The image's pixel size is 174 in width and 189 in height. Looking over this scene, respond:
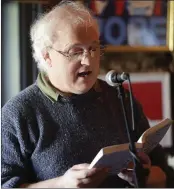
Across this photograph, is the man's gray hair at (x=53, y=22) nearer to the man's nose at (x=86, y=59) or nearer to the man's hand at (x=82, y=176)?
the man's nose at (x=86, y=59)

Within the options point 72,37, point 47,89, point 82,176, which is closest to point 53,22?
point 72,37

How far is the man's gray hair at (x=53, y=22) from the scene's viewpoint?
93 cm

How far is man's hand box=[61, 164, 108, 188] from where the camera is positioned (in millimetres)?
837

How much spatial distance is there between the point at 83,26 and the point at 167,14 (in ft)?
1.72

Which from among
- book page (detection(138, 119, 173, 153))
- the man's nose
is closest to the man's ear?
the man's nose

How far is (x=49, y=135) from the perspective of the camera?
3.04ft

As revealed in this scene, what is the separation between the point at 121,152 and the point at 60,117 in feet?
0.75

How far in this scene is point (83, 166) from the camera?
2.81 feet

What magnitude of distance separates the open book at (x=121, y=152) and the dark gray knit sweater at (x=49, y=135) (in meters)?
0.10

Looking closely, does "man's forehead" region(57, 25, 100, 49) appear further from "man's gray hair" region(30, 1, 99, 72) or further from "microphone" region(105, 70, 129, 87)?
"microphone" region(105, 70, 129, 87)

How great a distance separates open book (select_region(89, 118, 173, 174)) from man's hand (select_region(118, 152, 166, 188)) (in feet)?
0.08

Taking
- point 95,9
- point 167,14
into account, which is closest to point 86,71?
point 95,9

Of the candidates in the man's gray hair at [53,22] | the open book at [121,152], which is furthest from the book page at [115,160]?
the man's gray hair at [53,22]

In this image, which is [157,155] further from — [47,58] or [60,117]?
[47,58]
